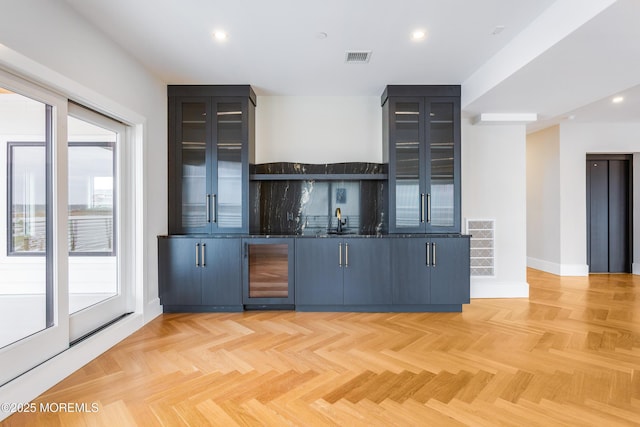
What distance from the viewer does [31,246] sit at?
221 cm

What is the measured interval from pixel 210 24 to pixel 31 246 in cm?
217

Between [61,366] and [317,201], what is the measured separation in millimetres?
3023

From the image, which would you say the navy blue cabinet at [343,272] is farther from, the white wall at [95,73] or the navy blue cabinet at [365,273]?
the white wall at [95,73]

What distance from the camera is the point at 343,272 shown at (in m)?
3.70

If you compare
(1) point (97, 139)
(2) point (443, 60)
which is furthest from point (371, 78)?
(1) point (97, 139)

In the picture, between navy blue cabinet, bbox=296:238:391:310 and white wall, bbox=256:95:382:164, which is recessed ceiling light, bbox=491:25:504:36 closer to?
white wall, bbox=256:95:382:164

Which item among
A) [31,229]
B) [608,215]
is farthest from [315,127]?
[608,215]

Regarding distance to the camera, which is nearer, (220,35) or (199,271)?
(220,35)

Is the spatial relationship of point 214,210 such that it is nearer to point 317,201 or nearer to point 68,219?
point 317,201

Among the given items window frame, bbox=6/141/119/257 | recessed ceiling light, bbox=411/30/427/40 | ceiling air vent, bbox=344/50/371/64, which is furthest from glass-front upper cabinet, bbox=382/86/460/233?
window frame, bbox=6/141/119/257

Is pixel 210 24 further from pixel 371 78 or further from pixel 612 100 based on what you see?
pixel 612 100

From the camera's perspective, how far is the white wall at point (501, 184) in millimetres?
4398

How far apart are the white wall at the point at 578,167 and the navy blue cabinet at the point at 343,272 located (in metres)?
4.17

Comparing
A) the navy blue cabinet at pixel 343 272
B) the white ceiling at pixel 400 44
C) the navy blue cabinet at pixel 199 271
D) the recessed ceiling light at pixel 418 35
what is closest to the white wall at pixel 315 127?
the white ceiling at pixel 400 44
